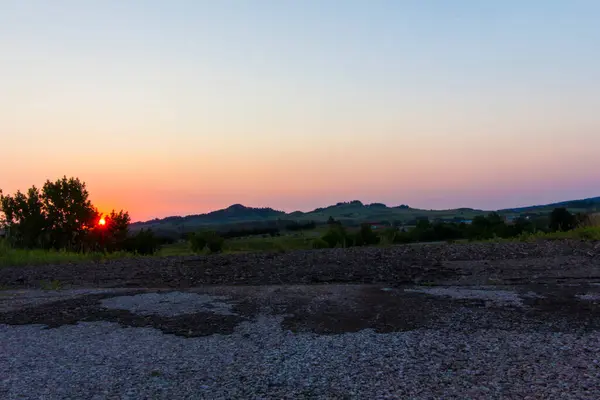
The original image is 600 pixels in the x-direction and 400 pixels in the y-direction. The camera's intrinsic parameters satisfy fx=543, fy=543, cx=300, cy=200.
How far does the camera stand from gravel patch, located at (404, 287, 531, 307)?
9.18m

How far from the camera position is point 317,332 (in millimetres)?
7668

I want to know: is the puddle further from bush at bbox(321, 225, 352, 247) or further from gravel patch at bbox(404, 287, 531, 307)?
bush at bbox(321, 225, 352, 247)

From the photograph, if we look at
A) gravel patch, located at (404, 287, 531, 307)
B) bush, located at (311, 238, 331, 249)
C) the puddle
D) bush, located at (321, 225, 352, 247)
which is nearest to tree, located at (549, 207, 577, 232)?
A: bush, located at (321, 225, 352, 247)

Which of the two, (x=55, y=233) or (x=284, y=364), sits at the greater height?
(x=55, y=233)

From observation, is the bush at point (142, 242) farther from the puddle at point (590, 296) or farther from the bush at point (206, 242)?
the puddle at point (590, 296)

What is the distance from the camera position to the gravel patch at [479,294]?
9.18 metres

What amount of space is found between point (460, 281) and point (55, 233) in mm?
23657

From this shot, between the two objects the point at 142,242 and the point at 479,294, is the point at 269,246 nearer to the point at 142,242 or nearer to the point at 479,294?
the point at 142,242

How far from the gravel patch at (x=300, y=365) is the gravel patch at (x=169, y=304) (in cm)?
130

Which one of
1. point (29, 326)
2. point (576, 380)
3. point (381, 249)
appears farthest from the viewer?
point (381, 249)

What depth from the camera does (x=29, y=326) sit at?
336 inches

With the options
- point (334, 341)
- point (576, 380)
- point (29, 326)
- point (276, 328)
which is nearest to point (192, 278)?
point (29, 326)

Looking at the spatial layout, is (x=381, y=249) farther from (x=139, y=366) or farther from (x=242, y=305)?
(x=139, y=366)

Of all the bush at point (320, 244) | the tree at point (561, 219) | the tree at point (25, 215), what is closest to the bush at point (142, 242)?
the tree at point (25, 215)
